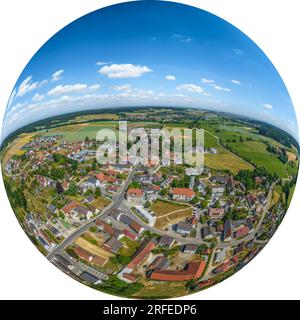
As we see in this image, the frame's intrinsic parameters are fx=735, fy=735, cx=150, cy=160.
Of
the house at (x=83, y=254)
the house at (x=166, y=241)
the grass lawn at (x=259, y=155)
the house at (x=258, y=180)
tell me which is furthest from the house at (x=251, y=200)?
the house at (x=83, y=254)

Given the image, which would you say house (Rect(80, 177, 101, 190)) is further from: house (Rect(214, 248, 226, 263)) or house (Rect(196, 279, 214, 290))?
house (Rect(196, 279, 214, 290))

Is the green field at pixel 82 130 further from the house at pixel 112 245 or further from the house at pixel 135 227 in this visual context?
the house at pixel 112 245

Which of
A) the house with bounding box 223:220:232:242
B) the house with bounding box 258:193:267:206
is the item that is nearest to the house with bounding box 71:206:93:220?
the house with bounding box 223:220:232:242

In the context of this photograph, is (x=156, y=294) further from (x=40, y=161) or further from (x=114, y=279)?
(x=40, y=161)

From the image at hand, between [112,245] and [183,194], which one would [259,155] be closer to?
[183,194]

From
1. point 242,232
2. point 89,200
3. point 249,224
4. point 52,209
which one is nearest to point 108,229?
point 89,200

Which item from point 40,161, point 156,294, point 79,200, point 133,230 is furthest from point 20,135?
point 156,294
